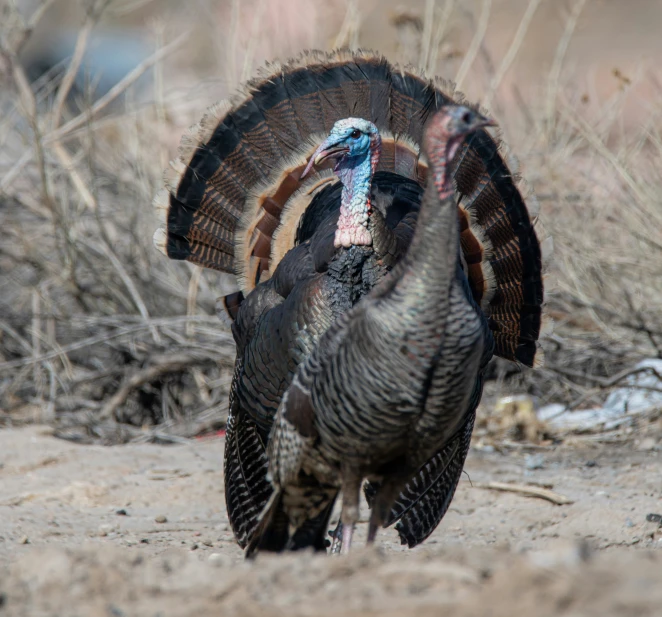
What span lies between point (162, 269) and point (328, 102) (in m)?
3.59

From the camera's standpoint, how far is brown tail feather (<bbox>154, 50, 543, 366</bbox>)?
14.7ft

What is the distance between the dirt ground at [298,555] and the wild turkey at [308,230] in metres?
0.53

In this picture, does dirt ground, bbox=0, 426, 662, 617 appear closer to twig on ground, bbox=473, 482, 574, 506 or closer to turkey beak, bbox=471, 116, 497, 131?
twig on ground, bbox=473, 482, 574, 506

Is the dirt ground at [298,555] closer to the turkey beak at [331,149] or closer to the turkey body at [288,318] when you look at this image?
the turkey body at [288,318]

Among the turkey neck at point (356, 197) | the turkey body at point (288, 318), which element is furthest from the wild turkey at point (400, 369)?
the turkey neck at point (356, 197)

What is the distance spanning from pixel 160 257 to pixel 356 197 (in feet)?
13.2

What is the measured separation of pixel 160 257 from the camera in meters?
7.87

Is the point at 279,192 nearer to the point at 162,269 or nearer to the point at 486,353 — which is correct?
the point at 486,353

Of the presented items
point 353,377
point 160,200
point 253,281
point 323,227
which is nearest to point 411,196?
point 323,227

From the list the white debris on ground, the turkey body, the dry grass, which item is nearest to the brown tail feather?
the turkey body

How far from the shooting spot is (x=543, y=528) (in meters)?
4.96

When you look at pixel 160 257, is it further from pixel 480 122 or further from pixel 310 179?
pixel 480 122

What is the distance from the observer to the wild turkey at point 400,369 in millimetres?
3188

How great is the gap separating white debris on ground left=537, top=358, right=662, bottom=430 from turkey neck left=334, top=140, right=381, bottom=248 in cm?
290
